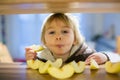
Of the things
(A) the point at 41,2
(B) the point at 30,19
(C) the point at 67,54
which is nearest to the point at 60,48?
(C) the point at 67,54

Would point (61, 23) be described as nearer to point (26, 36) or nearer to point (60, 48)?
point (60, 48)

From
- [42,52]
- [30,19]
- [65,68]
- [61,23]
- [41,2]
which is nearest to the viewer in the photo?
[41,2]

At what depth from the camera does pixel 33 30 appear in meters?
4.29

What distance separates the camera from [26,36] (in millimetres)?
4293

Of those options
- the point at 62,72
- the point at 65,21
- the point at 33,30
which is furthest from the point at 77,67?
the point at 33,30

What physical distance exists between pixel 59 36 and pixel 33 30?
143 inches

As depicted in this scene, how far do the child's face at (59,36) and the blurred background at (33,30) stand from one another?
3.29 meters

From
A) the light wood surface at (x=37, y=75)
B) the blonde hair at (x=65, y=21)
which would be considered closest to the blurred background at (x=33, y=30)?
the blonde hair at (x=65, y=21)

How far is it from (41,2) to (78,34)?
429 millimetres

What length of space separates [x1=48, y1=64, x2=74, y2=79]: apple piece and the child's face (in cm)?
15

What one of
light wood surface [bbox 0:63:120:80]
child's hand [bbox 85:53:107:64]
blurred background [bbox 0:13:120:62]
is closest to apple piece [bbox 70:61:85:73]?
light wood surface [bbox 0:63:120:80]

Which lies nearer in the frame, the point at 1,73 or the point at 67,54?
the point at 1,73

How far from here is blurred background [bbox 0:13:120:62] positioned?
4.12m

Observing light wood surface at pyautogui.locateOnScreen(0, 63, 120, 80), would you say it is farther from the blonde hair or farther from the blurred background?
the blurred background
